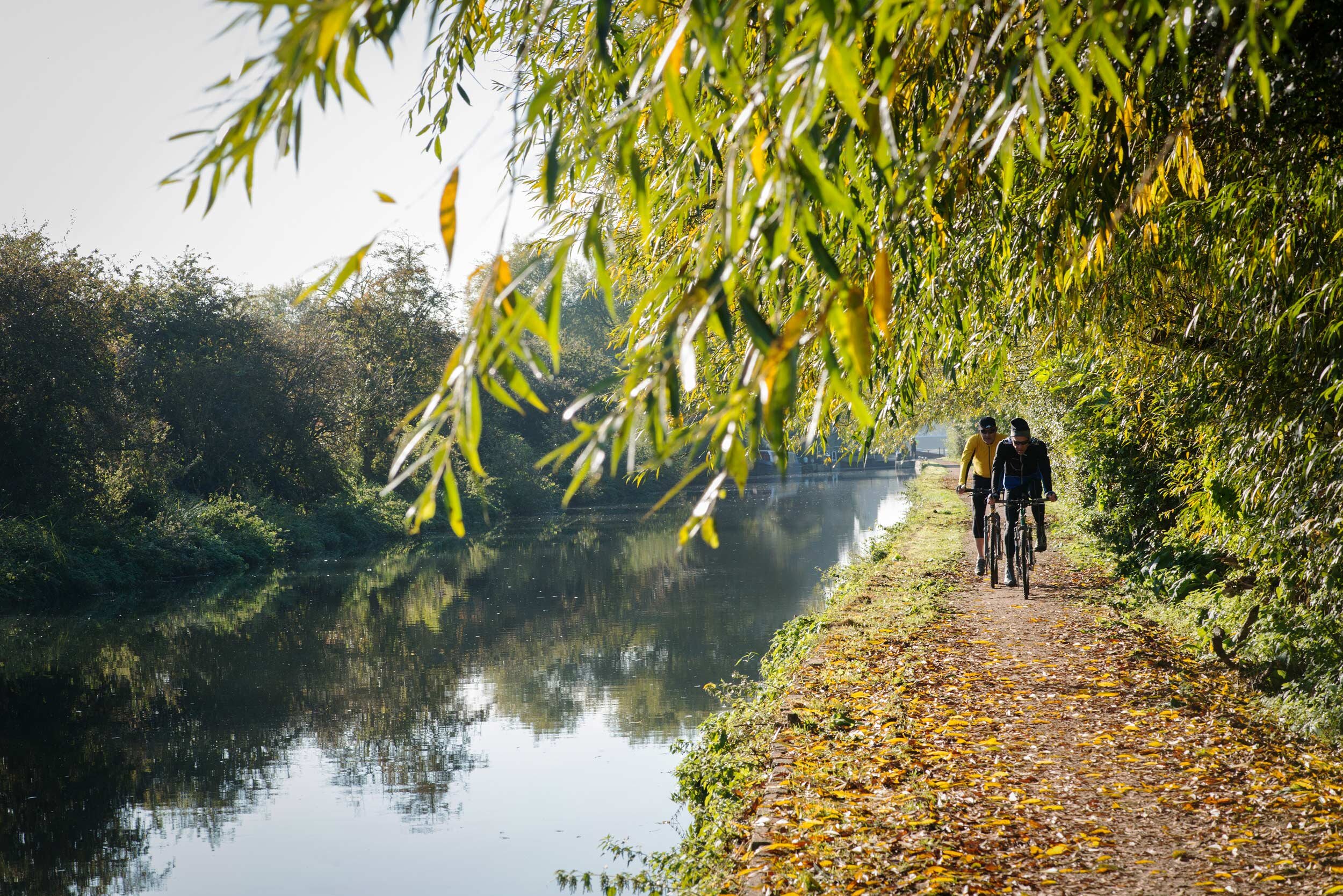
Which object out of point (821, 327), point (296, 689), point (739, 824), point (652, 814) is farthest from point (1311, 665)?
point (296, 689)

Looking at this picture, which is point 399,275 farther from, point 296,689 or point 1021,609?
point 1021,609

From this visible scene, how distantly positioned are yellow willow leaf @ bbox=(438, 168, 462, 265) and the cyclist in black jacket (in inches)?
318

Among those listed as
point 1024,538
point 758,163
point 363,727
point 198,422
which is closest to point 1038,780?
point 758,163

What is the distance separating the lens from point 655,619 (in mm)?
14586

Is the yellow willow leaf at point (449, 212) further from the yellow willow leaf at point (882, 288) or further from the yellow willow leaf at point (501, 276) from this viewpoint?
the yellow willow leaf at point (882, 288)

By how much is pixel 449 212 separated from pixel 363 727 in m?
8.88

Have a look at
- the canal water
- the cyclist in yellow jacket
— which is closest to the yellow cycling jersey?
the cyclist in yellow jacket

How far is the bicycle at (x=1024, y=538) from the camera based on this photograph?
30.9 ft

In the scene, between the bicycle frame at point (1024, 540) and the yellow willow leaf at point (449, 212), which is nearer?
the yellow willow leaf at point (449, 212)

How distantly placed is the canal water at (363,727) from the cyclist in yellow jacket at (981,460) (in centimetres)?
291

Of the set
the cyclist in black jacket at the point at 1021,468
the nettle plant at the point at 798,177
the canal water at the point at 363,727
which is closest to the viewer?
the nettle plant at the point at 798,177

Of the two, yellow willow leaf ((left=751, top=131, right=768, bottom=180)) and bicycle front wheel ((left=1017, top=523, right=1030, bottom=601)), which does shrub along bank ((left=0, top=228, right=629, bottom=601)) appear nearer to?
bicycle front wheel ((left=1017, top=523, right=1030, bottom=601))

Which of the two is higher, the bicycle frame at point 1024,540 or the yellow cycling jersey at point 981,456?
the yellow cycling jersey at point 981,456

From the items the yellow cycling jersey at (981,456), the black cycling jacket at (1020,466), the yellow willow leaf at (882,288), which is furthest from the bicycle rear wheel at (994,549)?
the yellow willow leaf at (882,288)
